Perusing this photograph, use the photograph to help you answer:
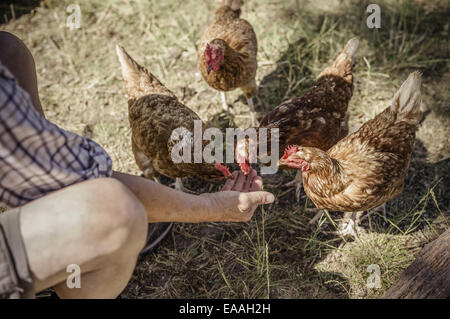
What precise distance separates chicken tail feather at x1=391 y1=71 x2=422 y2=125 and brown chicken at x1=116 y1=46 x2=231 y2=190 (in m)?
1.11

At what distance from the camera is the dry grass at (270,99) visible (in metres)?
2.16

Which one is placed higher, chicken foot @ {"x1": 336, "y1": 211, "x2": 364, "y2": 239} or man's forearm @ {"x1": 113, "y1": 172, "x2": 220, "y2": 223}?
man's forearm @ {"x1": 113, "y1": 172, "x2": 220, "y2": 223}

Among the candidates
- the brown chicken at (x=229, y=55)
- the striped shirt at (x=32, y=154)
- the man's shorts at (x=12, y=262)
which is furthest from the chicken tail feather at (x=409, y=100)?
the man's shorts at (x=12, y=262)

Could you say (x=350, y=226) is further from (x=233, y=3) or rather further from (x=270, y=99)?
(x=233, y=3)

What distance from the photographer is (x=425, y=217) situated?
90.4 inches

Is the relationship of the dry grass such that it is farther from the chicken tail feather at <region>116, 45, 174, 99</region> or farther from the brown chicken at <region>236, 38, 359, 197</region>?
the chicken tail feather at <region>116, 45, 174, 99</region>

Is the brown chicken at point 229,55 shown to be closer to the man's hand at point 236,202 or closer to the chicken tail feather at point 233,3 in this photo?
the chicken tail feather at point 233,3

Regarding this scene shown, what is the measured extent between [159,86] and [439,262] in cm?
203

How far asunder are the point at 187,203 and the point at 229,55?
1506 mm

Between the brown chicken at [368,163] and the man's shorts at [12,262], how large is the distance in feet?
4.65

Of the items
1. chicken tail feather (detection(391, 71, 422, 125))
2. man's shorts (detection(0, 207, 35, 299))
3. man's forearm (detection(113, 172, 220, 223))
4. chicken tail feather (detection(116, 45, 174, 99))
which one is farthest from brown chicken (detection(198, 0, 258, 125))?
man's shorts (detection(0, 207, 35, 299))

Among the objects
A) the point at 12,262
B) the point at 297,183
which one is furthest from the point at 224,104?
the point at 12,262

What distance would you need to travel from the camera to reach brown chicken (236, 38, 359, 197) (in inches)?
91.3

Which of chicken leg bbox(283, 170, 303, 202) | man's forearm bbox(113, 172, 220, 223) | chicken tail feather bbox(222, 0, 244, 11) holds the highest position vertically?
Result: chicken tail feather bbox(222, 0, 244, 11)
